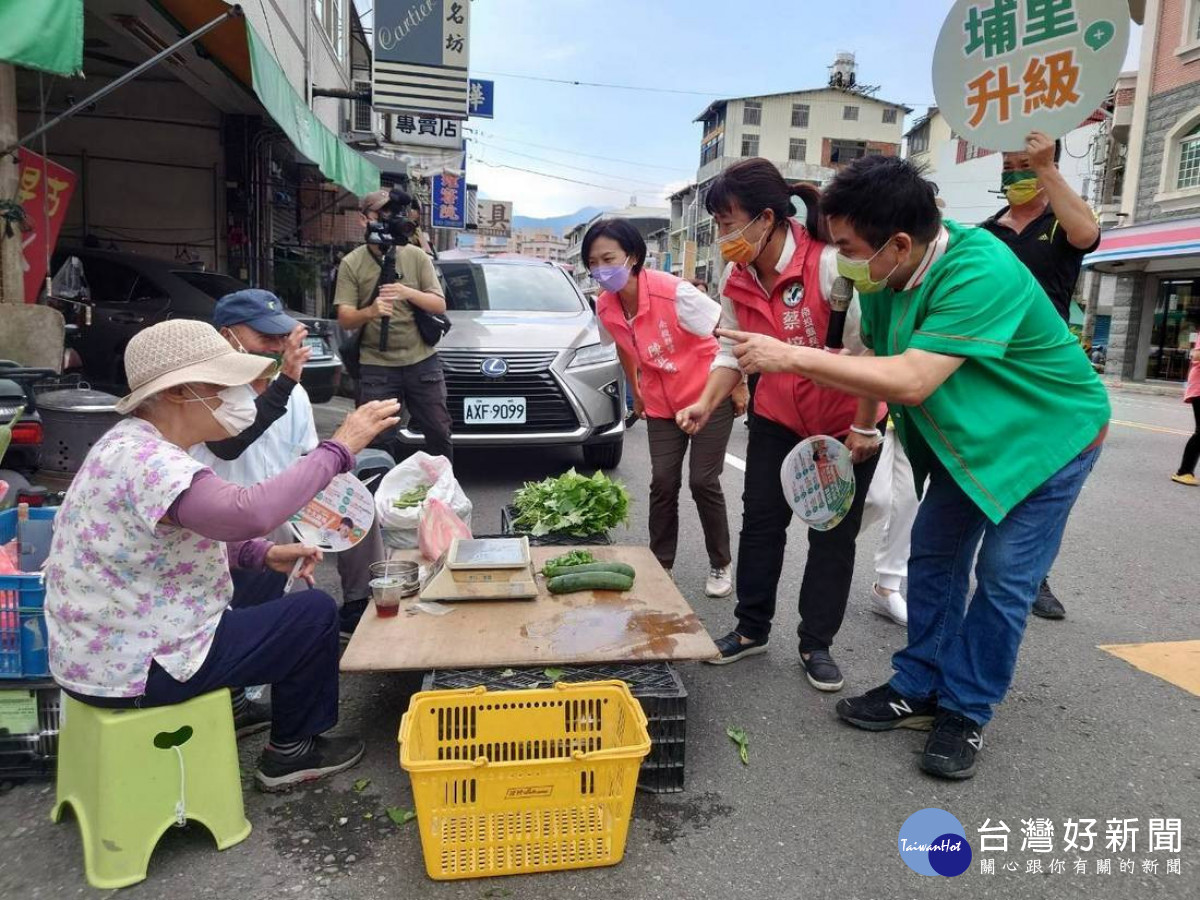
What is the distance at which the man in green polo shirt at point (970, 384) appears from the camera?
231cm

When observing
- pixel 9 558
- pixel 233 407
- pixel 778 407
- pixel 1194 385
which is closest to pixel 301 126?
pixel 9 558

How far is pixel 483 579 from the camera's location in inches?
120

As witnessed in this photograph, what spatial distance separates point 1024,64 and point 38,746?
13.0ft

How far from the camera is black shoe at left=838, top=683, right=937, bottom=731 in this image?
285 centimetres

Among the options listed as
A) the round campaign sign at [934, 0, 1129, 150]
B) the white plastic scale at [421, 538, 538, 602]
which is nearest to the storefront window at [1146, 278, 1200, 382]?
the round campaign sign at [934, 0, 1129, 150]

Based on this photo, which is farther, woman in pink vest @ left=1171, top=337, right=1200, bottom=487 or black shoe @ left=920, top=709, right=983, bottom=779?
woman in pink vest @ left=1171, top=337, right=1200, bottom=487

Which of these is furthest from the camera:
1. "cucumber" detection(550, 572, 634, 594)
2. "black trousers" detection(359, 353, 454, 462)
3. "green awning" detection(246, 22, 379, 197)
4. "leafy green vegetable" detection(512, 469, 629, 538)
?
"green awning" detection(246, 22, 379, 197)

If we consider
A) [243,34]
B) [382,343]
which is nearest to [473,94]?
[243,34]

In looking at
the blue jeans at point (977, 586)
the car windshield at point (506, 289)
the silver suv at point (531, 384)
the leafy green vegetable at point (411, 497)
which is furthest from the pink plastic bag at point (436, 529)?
the car windshield at point (506, 289)

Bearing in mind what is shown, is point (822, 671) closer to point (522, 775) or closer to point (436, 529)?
point (522, 775)

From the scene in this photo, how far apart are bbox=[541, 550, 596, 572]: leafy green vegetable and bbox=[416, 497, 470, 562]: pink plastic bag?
482 mm

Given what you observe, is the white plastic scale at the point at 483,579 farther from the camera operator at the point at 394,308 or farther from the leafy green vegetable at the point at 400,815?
the camera operator at the point at 394,308

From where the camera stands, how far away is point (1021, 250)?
10.7ft

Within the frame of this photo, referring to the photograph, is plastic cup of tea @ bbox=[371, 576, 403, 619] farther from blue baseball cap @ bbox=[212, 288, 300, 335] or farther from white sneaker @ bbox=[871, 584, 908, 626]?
white sneaker @ bbox=[871, 584, 908, 626]
